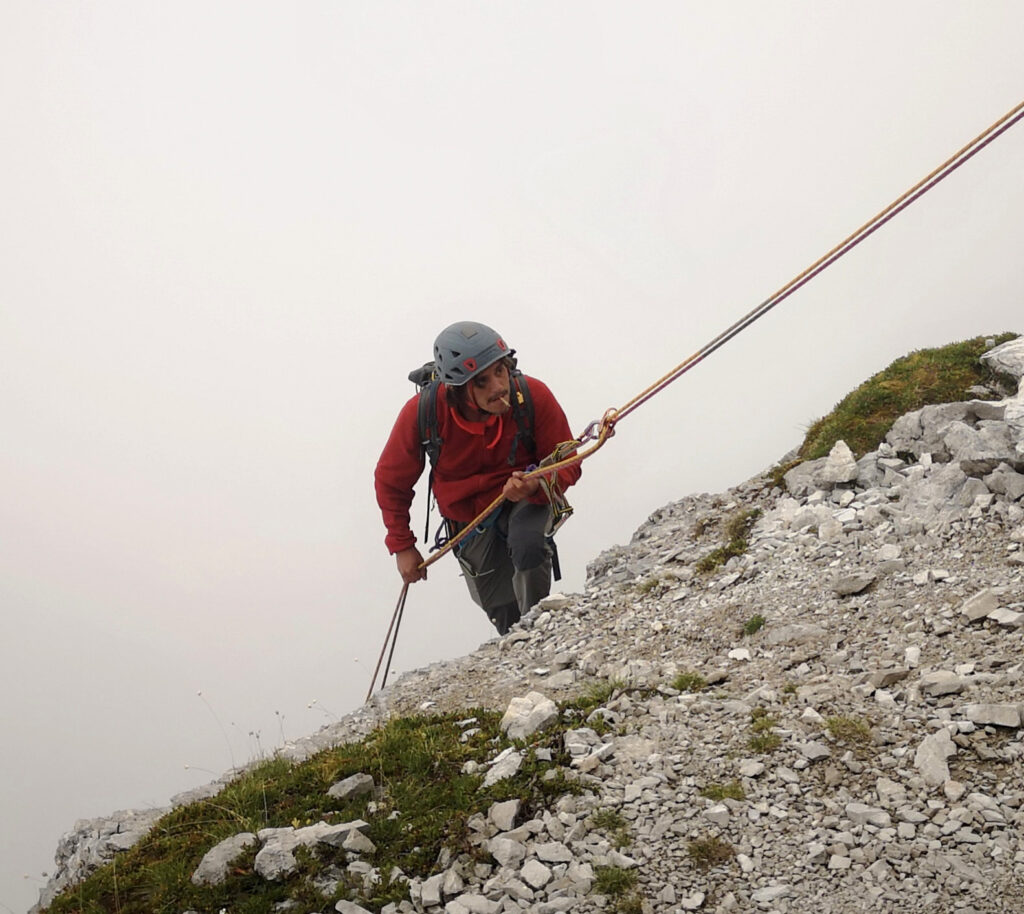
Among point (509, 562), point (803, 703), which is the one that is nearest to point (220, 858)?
point (803, 703)

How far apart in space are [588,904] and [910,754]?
2.43 meters

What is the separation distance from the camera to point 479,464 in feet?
34.2

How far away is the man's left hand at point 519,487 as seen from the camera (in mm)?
9680

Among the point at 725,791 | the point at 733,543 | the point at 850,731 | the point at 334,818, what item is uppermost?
the point at 334,818

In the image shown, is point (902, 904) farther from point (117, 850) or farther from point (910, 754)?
point (117, 850)

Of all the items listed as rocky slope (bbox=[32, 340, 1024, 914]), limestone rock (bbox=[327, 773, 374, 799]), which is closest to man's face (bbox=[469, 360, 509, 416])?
rocky slope (bbox=[32, 340, 1024, 914])

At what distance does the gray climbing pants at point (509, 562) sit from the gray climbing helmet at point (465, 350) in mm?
1953

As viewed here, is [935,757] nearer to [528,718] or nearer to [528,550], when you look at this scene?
[528,718]

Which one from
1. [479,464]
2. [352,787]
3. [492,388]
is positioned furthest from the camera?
[479,464]

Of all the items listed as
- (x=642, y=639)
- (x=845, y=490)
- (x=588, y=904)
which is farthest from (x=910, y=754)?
(x=845, y=490)

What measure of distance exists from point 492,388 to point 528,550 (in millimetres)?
2165

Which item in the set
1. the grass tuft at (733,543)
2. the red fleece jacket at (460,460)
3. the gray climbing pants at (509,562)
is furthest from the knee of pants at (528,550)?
the grass tuft at (733,543)

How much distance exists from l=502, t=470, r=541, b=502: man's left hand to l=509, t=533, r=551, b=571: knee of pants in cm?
62

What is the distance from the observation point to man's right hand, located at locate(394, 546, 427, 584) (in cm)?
1093
